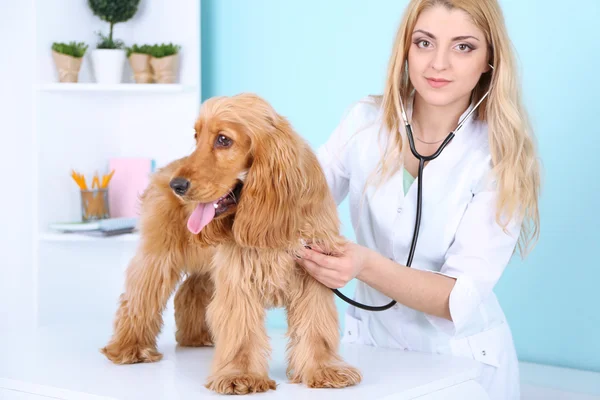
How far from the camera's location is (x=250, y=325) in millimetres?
1395

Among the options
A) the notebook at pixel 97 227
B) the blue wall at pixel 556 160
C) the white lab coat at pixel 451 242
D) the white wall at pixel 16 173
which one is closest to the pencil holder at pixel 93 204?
the notebook at pixel 97 227

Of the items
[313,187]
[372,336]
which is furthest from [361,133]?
[313,187]

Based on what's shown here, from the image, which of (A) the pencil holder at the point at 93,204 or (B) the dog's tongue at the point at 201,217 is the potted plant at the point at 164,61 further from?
(B) the dog's tongue at the point at 201,217

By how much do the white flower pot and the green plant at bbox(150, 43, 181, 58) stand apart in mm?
126

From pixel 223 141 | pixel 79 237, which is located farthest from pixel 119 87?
pixel 223 141

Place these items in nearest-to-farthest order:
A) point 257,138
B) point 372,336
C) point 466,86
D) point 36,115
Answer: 1. point 257,138
2. point 466,86
3. point 372,336
4. point 36,115

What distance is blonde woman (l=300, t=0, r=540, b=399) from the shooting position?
1755 mm

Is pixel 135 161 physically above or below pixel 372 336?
above

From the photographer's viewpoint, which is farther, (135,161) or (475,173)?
(135,161)

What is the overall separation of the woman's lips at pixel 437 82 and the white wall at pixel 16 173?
1830 mm

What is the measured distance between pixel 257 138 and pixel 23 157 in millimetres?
2045

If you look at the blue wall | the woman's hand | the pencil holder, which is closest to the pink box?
the pencil holder

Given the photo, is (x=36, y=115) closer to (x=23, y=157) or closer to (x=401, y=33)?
(x=23, y=157)

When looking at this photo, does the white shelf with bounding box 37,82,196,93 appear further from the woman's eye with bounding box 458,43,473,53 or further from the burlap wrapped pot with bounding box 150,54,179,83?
the woman's eye with bounding box 458,43,473,53
